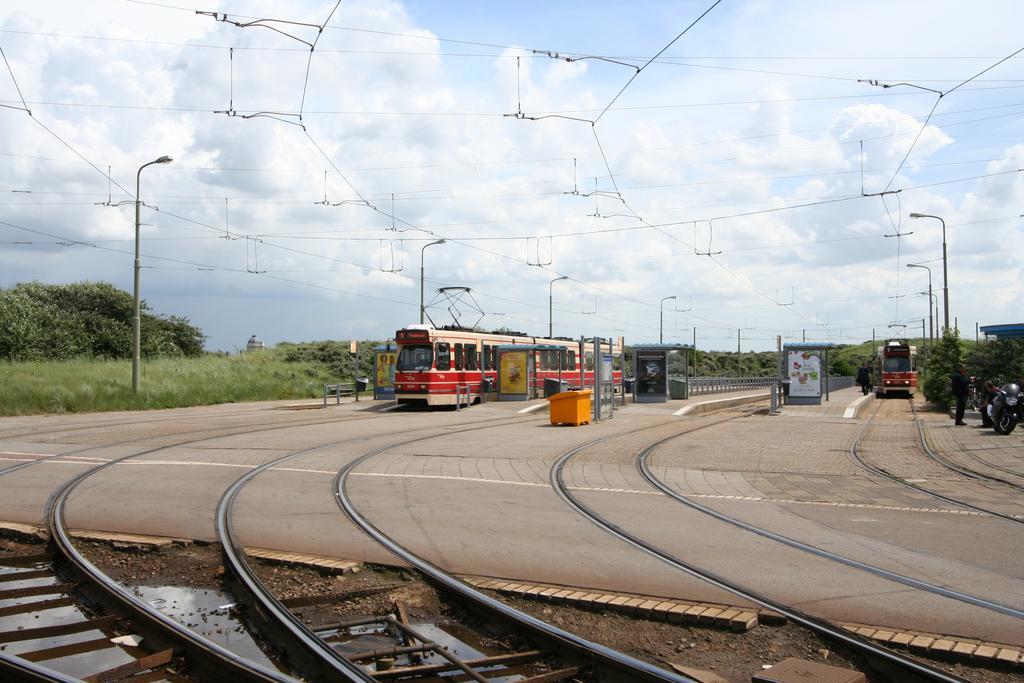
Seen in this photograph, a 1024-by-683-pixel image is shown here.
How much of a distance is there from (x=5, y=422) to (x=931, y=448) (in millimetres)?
24608

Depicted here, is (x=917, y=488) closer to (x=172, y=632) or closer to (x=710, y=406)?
(x=172, y=632)

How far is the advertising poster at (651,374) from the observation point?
36125 mm

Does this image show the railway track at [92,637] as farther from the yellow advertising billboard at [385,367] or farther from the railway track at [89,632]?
the yellow advertising billboard at [385,367]

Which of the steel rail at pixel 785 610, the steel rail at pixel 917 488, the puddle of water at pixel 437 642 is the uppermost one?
the steel rail at pixel 785 610

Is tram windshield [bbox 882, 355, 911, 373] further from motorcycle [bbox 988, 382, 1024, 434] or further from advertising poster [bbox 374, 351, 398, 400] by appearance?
motorcycle [bbox 988, 382, 1024, 434]

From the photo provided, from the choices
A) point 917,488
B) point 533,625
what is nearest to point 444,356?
point 917,488

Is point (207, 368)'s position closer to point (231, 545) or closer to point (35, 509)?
point (35, 509)

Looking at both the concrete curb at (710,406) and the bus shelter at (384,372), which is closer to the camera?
the concrete curb at (710,406)

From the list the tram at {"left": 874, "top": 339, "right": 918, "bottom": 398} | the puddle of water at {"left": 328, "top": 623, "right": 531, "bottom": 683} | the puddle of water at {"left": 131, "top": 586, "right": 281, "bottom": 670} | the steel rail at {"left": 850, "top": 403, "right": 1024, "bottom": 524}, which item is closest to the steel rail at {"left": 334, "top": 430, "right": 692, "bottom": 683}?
the puddle of water at {"left": 328, "top": 623, "right": 531, "bottom": 683}

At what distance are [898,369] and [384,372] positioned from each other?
2762 cm

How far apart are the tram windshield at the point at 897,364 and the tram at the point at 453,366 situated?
18.2m

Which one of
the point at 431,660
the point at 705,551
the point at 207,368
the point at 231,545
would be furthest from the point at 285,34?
the point at 207,368

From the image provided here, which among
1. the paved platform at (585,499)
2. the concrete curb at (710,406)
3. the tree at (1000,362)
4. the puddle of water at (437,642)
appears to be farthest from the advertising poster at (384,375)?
the puddle of water at (437,642)

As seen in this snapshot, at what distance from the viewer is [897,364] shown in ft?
162
